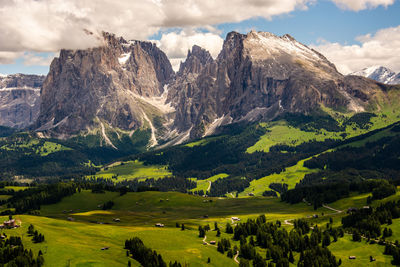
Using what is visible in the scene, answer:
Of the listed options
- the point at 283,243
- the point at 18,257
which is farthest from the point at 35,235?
the point at 283,243

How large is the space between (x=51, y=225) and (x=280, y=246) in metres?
94.4

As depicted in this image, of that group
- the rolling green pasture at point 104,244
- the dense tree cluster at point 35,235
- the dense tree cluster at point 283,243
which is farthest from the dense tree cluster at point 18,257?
the dense tree cluster at point 283,243

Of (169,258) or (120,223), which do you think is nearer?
(169,258)

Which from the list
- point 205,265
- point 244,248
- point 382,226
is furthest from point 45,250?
point 382,226

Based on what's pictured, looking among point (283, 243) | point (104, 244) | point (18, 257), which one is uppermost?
point (18, 257)

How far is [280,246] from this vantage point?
494ft

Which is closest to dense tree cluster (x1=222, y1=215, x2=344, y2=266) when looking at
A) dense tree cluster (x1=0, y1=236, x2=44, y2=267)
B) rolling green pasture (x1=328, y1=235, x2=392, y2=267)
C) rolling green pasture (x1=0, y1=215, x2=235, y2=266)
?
rolling green pasture (x1=328, y1=235, x2=392, y2=267)

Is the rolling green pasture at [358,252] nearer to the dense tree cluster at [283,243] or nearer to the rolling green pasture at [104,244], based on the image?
the dense tree cluster at [283,243]

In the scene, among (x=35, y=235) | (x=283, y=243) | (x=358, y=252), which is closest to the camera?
(x=35, y=235)

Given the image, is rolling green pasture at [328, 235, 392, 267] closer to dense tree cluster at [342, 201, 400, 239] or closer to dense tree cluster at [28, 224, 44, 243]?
dense tree cluster at [342, 201, 400, 239]

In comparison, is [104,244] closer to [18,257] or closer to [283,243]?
[18,257]

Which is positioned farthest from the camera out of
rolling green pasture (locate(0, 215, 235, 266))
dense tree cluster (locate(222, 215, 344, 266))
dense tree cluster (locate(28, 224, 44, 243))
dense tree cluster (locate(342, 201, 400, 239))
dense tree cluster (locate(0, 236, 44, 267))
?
dense tree cluster (locate(342, 201, 400, 239))

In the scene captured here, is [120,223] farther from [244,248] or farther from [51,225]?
[244,248]

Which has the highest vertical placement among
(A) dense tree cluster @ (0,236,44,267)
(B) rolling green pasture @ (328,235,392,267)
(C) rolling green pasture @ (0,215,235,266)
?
(A) dense tree cluster @ (0,236,44,267)
